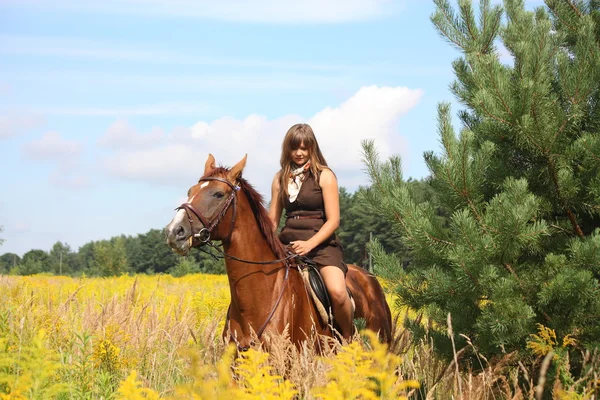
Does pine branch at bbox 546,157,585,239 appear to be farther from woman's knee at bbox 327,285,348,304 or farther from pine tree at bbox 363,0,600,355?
woman's knee at bbox 327,285,348,304

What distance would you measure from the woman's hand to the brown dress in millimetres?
176

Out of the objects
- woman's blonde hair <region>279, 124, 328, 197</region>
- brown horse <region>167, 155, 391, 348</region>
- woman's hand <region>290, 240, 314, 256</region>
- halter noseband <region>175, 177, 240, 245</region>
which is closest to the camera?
halter noseband <region>175, 177, 240, 245</region>

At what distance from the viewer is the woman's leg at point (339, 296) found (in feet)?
20.1

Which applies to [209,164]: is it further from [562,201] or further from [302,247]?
[562,201]

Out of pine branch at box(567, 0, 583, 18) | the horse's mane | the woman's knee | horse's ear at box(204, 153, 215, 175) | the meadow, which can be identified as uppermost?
pine branch at box(567, 0, 583, 18)

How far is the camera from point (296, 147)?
20.8 ft

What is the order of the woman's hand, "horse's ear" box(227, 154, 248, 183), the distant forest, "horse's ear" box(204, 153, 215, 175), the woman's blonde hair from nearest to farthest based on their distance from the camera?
"horse's ear" box(227, 154, 248, 183), "horse's ear" box(204, 153, 215, 175), the woman's hand, the woman's blonde hair, the distant forest

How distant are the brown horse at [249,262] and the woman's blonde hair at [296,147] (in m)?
0.46

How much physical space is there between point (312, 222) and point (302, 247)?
13.2 inches

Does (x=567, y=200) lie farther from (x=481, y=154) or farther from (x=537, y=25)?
(x=537, y=25)

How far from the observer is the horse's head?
5340mm

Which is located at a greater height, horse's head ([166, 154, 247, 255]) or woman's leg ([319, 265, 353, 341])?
horse's head ([166, 154, 247, 255])

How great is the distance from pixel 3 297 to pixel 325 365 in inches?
252

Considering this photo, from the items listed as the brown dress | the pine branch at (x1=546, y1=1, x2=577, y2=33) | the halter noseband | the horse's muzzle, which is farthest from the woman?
the pine branch at (x1=546, y1=1, x2=577, y2=33)
